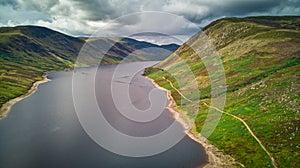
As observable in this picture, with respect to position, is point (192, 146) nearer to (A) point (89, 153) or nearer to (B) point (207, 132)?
(B) point (207, 132)

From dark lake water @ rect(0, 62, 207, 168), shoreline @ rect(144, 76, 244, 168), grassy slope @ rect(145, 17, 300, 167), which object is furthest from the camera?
grassy slope @ rect(145, 17, 300, 167)

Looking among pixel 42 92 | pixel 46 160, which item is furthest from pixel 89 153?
pixel 42 92

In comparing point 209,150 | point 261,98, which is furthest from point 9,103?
point 261,98

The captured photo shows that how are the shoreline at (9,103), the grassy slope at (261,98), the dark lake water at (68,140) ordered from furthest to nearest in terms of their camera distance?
the shoreline at (9,103)
the grassy slope at (261,98)
the dark lake water at (68,140)

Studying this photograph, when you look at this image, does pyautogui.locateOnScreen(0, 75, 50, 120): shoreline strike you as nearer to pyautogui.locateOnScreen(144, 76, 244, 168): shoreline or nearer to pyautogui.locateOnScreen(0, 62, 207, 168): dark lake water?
pyautogui.locateOnScreen(0, 62, 207, 168): dark lake water

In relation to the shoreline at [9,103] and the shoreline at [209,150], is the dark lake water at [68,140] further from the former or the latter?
the shoreline at [9,103]

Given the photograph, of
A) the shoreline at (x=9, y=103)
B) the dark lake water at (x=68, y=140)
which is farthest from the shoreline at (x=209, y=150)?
the shoreline at (x=9, y=103)

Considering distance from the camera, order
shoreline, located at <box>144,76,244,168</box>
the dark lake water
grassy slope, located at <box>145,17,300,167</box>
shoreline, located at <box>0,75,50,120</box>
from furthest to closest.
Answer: shoreline, located at <box>0,75,50,120</box> < grassy slope, located at <box>145,17,300,167</box> < the dark lake water < shoreline, located at <box>144,76,244,168</box>

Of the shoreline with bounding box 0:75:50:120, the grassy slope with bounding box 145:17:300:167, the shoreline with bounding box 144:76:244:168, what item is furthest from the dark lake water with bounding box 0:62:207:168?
the grassy slope with bounding box 145:17:300:167
